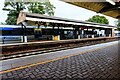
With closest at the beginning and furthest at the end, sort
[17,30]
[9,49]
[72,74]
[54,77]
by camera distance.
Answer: [54,77], [72,74], [9,49], [17,30]

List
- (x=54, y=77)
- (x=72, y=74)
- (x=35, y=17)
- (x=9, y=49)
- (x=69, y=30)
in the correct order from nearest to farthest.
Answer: (x=54, y=77) → (x=72, y=74) → (x=9, y=49) → (x=35, y=17) → (x=69, y=30)

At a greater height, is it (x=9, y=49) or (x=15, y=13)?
(x=15, y=13)

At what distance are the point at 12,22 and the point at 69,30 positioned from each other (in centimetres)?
1150

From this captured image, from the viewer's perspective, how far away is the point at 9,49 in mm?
12164

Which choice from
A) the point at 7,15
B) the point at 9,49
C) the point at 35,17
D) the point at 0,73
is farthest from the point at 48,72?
the point at 7,15

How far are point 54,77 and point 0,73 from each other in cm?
184

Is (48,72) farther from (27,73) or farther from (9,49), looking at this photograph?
(9,49)

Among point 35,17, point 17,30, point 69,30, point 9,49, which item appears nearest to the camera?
point 9,49

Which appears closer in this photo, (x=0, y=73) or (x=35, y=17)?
(x=0, y=73)

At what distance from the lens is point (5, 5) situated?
3092 centimetres

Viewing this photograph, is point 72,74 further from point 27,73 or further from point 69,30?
point 69,30

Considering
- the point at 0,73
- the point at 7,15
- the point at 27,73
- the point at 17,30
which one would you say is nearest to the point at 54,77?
the point at 27,73

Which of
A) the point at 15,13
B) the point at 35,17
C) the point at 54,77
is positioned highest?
the point at 15,13

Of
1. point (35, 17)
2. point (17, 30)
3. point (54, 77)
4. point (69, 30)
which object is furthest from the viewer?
point (69, 30)
